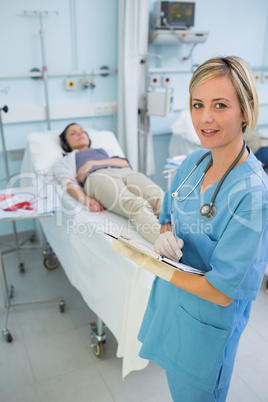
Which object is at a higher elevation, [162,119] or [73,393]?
[162,119]

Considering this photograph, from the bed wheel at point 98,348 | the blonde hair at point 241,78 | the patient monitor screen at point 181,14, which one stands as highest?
the patient monitor screen at point 181,14

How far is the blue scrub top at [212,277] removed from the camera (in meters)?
0.90

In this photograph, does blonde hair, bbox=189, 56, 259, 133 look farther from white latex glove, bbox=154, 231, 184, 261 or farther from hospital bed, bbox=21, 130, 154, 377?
hospital bed, bbox=21, 130, 154, 377

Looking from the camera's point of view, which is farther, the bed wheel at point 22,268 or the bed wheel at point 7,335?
the bed wheel at point 22,268

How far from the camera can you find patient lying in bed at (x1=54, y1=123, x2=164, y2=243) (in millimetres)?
2055

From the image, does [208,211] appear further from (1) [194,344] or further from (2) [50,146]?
(2) [50,146]

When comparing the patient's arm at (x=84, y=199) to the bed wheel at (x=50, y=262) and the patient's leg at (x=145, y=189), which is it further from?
the bed wheel at (x=50, y=262)

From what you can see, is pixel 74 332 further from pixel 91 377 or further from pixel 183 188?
pixel 183 188

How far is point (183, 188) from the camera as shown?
3.85 feet

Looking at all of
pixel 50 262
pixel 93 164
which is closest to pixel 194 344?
pixel 93 164

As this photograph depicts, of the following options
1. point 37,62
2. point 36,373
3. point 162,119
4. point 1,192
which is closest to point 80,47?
point 37,62

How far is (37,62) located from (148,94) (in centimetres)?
97

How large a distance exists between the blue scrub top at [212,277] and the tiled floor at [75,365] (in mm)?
691

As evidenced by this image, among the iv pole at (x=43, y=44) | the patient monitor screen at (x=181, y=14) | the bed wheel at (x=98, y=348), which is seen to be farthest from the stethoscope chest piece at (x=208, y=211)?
the patient monitor screen at (x=181, y=14)
